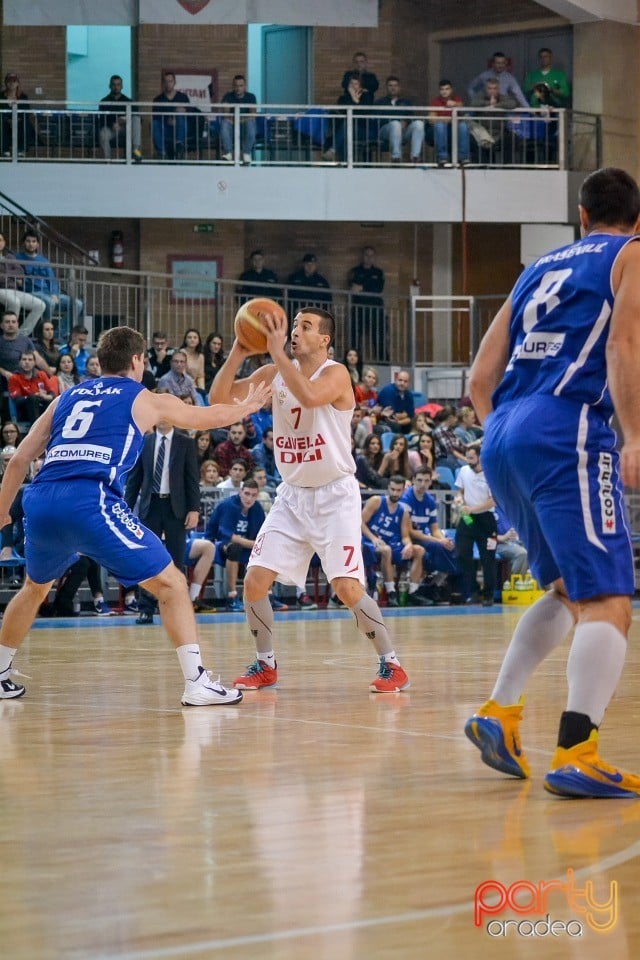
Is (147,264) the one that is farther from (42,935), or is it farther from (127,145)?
(42,935)

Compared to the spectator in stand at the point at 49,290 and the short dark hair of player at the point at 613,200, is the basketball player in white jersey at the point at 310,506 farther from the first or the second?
the spectator in stand at the point at 49,290

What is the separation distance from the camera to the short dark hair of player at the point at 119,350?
748 cm

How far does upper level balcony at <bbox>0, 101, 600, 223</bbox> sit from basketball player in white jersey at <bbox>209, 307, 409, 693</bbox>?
16667 mm

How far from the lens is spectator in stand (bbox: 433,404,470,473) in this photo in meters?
19.8

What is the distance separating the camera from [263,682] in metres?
8.23

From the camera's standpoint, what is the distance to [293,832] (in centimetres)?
412

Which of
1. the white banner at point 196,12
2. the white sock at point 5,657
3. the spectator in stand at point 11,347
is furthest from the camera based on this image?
the white banner at point 196,12

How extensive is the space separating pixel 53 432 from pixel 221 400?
3.30 feet

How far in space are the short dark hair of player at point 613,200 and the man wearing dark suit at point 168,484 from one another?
9.16 m

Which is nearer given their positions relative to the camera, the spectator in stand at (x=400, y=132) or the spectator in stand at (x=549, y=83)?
the spectator in stand at (x=400, y=132)

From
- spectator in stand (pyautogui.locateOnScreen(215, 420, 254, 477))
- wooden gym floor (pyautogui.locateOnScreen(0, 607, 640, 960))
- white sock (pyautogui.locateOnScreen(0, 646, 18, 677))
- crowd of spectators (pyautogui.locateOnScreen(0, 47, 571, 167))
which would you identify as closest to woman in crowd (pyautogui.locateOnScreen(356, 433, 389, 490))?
spectator in stand (pyautogui.locateOnScreen(215, 420, 254, 477))

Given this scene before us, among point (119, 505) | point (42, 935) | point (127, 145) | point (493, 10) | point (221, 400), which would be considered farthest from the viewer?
point (493, 10)

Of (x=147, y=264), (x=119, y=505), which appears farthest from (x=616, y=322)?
(x=147, y=264)

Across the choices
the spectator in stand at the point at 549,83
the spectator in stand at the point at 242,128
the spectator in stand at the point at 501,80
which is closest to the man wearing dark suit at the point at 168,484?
the spectator in stand at the point at 242,128
